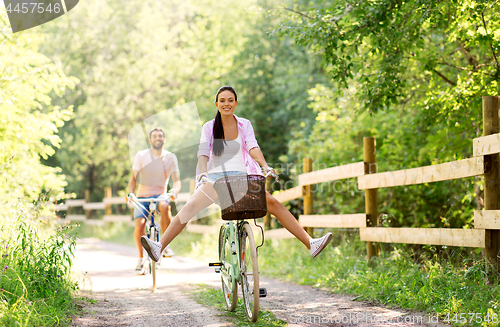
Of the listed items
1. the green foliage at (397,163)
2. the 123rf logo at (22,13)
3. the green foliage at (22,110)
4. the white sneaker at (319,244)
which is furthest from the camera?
the green foliage at (397,163)

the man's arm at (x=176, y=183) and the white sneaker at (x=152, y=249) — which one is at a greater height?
the man's arm at (x=176, y=183)

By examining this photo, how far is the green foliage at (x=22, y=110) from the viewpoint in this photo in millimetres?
6371

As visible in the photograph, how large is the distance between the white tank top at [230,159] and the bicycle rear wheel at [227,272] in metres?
0.72

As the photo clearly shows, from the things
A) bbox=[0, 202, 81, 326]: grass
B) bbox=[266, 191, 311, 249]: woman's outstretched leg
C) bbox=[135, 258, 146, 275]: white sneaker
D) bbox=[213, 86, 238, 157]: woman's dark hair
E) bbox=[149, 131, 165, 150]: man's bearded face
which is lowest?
bbox=[135, 258, 146, 275]: white sneaker

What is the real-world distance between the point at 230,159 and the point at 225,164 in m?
0.07

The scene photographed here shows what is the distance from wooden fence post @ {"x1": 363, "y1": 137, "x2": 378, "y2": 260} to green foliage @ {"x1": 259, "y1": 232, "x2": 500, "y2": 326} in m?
0.18

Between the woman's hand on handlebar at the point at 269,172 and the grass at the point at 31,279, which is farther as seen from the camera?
the woman's hand on handlebar at the point at 269,172

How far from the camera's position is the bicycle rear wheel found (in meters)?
4.56

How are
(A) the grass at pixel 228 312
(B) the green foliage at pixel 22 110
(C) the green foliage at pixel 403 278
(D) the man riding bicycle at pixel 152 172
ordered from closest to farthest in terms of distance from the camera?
(A) the grass at pixel 228 312 < (C) the green foliage at pixel 403 278 < (B) the green foliage at pixel 22 110 < (D) the man riding bicycle at pixel 152 172

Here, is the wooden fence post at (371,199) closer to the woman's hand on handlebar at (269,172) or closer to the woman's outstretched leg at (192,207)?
the woman's hand on handlebar at (269,172)

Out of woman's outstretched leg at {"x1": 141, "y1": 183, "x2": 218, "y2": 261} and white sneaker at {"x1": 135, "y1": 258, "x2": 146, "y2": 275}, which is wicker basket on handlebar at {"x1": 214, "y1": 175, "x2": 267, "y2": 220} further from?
white sneaker at {"x1": 135, "y1": 258, "x2": 146, "y2": 275}

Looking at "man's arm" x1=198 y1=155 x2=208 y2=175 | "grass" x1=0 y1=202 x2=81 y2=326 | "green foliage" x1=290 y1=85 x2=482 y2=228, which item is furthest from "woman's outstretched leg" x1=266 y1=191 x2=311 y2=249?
"green foliage" x1=290 y1=85 x2=482 y2=228

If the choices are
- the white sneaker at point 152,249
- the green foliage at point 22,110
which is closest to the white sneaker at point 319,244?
the white sneaker at point 152,249

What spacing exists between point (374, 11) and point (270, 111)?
39.5 ft
